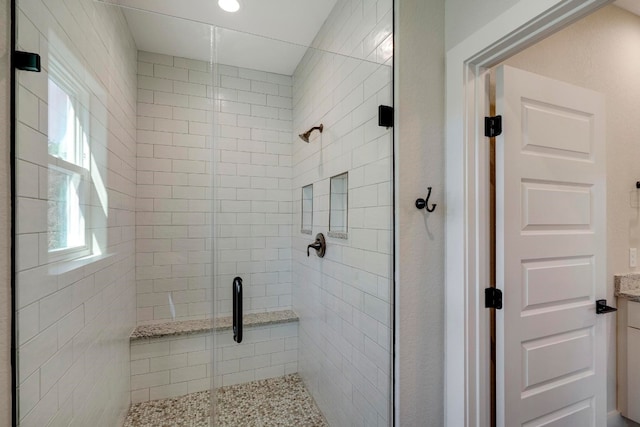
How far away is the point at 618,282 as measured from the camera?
183 centimetres

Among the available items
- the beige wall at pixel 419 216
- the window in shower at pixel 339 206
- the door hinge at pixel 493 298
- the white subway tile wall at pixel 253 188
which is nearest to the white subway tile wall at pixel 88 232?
the white subway tile wall at pixel 253 188

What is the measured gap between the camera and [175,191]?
1725 mm

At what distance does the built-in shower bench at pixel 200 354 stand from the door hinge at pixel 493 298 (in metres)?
1.14

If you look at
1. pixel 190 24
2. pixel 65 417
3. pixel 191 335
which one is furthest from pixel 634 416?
pixel 190 24

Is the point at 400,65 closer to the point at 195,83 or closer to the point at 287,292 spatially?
the point at 195,83

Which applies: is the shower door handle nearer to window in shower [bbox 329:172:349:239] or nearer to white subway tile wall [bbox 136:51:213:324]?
white subway tile wall [bbox 136:51:213:324]

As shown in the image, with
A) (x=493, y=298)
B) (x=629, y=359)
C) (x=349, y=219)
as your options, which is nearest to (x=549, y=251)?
(x=493, y=298)

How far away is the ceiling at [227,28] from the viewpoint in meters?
1.57

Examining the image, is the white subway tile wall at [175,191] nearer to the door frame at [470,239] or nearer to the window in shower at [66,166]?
the window in shower at [66,166]

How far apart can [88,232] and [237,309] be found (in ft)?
2.78

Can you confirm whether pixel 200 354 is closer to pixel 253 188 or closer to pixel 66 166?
pixel 253 188

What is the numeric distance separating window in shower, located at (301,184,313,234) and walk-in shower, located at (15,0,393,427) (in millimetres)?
13

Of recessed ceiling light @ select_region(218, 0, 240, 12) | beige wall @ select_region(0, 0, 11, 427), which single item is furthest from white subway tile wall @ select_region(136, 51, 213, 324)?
beige wall @ select_region(0, 0, 11, 427)

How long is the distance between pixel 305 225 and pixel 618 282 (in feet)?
6.72
